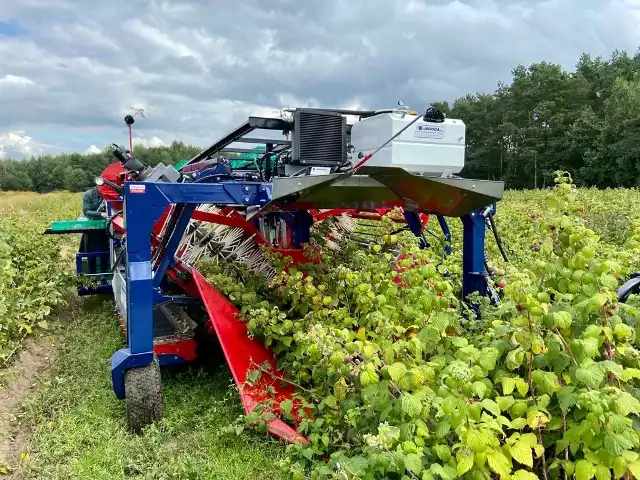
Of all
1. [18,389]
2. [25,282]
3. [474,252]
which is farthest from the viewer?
[25,282]

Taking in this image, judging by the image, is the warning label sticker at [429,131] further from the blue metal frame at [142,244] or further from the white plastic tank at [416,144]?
the blue metal frame at [142,244]

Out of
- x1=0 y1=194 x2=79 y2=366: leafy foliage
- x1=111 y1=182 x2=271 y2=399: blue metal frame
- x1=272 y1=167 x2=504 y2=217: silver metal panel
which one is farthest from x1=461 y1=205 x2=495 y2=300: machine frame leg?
x1=0 y1=194 x2=79 y2=366: leafy foliage

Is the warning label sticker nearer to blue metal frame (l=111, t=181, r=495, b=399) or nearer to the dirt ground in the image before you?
blue metal frame (l=111, t=181, r=495, b=399)

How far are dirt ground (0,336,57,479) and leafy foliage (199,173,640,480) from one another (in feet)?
6.08

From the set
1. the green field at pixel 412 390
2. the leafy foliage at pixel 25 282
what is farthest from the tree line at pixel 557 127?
the green field at pixel 412 390

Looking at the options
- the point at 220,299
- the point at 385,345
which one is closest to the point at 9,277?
the point at 220,299

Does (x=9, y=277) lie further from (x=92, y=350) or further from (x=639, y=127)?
(x=639, y=127)

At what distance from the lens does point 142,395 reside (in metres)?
3.76

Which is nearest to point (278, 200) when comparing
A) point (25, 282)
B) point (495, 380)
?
point (495, 380)

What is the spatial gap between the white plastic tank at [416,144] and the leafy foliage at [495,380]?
81cm

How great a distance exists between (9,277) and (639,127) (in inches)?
1548

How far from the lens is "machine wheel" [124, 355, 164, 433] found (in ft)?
12.2

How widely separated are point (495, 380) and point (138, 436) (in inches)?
102

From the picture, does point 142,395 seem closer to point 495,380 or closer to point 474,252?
point 495,380
